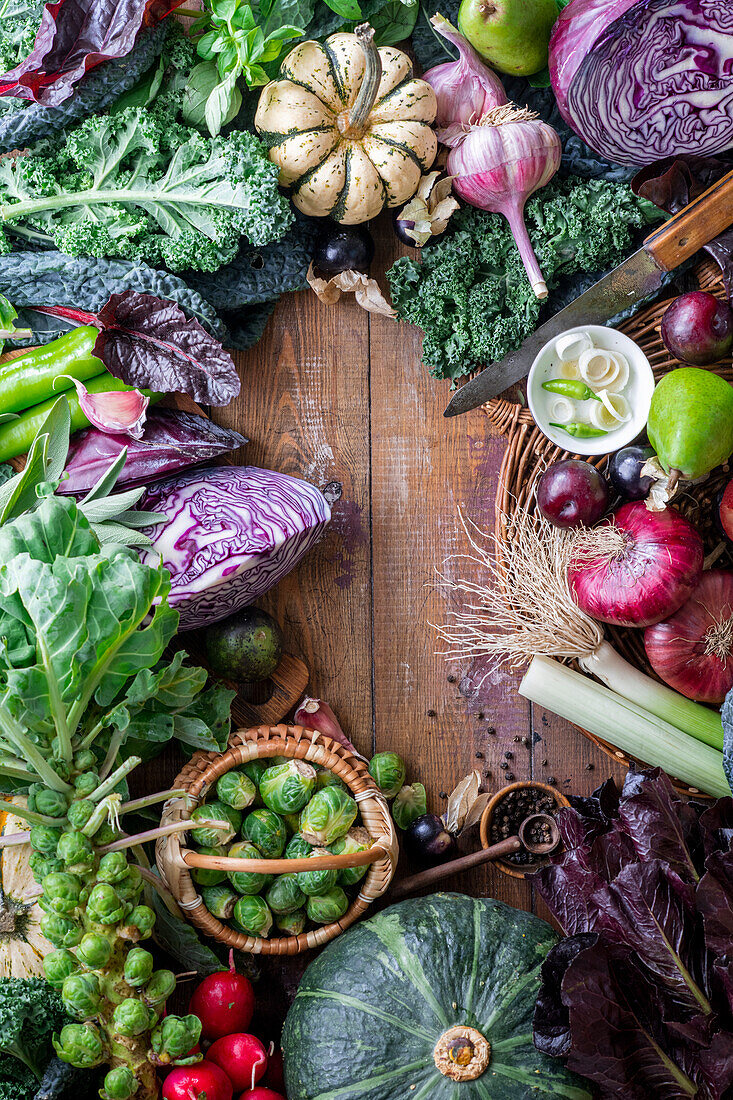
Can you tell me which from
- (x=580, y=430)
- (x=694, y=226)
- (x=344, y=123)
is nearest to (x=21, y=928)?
(x=580, y=430)

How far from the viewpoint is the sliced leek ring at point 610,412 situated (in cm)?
168

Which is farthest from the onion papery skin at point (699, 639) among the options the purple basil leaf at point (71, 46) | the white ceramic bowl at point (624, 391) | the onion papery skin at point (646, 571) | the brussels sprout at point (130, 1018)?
the purple basil leaf at point (71, 46)

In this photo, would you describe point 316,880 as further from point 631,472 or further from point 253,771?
point 631,472

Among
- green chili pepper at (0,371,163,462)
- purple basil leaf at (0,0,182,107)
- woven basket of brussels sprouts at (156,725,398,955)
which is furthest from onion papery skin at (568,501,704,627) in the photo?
purple basil leaf at (0,0,182,107)

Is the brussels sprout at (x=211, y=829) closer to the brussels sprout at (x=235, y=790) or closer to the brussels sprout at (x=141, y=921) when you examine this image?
the brussels sprout at (x=235, y=790)

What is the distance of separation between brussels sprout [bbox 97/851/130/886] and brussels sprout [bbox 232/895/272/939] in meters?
0.29

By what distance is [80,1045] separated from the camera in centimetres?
132

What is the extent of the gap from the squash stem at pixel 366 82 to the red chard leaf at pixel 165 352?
479mm

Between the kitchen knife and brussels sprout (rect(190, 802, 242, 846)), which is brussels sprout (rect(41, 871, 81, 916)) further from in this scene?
the kitchen knife

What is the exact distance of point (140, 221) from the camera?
5.36 feet

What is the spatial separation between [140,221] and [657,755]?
1383 millimetres

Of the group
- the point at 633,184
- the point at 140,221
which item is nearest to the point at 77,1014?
the point at 140,221

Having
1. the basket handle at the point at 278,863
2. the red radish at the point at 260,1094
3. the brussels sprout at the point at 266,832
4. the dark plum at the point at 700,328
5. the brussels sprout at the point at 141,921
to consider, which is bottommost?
the red radish at the point at 260,1094

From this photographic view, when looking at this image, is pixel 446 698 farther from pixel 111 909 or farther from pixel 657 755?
pixel 111 909
